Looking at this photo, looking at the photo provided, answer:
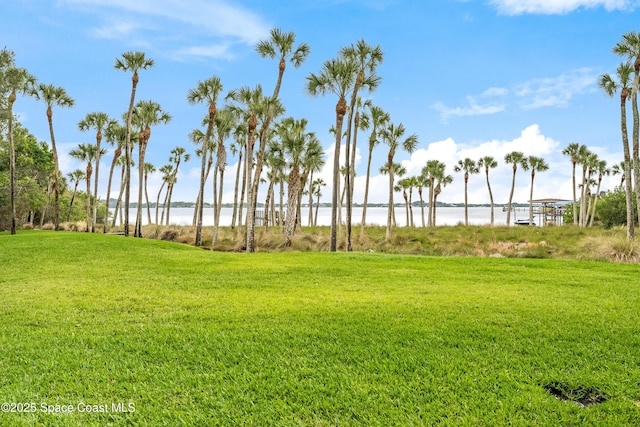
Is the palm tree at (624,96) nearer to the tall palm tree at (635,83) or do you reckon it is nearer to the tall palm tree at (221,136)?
the tall palm tree at (635,83)

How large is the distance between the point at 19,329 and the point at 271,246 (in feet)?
66.2

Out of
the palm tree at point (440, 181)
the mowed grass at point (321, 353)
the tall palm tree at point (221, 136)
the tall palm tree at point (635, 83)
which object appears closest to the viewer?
the mowed grass at point (321, 353)

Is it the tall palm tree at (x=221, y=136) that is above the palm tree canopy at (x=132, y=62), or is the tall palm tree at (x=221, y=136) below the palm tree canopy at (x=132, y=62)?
below

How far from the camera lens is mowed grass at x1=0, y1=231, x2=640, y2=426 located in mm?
3391

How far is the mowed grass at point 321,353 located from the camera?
3391mm

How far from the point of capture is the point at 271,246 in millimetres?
25766

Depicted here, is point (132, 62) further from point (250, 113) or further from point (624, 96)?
point (624, 96)

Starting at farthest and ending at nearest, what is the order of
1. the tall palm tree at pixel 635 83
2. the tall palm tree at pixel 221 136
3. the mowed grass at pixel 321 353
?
the tall palm tree at pixel 221 136, the tall palm tree at pixel 635 83, the mowed grass at pixel 321 353

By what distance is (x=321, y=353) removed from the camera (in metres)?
4.50

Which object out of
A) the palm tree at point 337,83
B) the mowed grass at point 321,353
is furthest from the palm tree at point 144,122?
the mowed grass at point 321,353

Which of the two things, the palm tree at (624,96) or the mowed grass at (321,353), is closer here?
the mowed grass at (321,353)

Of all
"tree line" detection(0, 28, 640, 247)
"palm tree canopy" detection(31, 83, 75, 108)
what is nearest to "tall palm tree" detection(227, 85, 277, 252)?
"tree line" detection(0, 28, 640, 247)

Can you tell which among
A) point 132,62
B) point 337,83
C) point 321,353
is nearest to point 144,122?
point 132,62

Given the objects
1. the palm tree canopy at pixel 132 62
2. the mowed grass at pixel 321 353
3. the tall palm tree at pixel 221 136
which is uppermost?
the palm tree canopy at pixel 132 62
